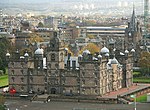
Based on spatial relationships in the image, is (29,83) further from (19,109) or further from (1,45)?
(1,45)

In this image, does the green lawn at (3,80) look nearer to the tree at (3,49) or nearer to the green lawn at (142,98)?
the tree at (3,49)

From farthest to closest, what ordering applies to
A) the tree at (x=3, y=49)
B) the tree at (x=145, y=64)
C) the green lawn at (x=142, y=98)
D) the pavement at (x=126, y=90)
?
1. the tree at (x=3, y=49)
2. the tree at (x=145, y=64)
3. the pavement at (x=126, y=90)
4. the green lawn at (x=142, y=98)

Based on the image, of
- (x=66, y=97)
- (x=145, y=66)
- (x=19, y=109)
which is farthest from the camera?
(x=145, y=66)

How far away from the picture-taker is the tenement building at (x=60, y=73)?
191ft

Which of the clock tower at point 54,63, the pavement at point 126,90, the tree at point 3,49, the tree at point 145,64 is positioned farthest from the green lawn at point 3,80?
the tree at point 145,64

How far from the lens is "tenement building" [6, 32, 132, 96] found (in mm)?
58219

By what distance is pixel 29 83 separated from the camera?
60625 millimetres

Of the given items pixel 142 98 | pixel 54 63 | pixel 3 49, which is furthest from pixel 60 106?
pixel 3 49

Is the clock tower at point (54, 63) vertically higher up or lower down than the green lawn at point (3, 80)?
higher up

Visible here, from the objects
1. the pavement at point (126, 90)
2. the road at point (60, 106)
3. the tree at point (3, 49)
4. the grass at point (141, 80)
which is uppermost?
the tree at point (3, 49)

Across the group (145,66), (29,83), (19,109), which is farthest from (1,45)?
(19,109)

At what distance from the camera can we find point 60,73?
2336 inches

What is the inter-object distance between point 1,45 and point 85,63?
1401 inches

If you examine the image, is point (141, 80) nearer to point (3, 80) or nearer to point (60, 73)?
point (60, 73)
